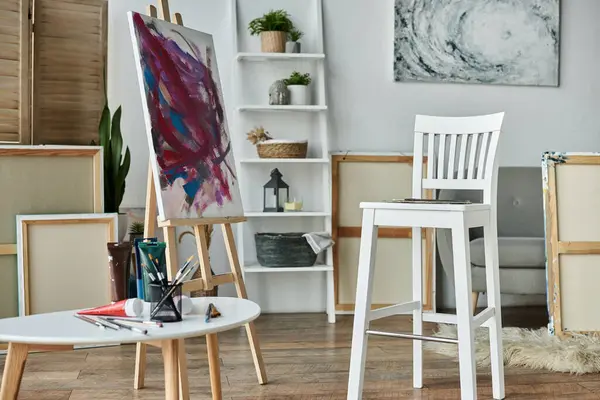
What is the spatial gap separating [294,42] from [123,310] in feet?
8.66

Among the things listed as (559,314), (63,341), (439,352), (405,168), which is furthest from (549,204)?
(63,341)

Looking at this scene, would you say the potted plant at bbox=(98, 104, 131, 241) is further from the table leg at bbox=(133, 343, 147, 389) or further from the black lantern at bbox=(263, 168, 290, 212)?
the table leg at bbox=(133, 343, 147, 389)

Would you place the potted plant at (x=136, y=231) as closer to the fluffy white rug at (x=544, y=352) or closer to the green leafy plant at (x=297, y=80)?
the green leafy plant at (x=297, y=80)

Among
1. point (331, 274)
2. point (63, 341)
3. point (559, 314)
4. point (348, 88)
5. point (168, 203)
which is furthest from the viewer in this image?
point (348, 88)

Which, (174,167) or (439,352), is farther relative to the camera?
(439,352)

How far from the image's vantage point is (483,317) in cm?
256

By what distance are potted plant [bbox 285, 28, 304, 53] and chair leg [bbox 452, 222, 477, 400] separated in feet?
6.81

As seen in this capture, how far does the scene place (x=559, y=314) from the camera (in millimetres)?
3297

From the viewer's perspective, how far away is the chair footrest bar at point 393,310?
2.56 meters

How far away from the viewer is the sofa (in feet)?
12.4

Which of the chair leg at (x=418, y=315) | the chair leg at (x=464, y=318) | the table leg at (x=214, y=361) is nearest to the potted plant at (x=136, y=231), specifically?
the chair leg at (x=418, y=315)

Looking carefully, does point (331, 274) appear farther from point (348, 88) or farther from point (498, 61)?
point (498, 61)

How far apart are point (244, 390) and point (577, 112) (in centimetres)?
295

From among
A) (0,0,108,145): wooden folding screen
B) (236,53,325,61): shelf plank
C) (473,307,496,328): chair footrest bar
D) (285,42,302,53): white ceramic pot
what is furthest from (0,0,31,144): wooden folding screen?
(473,307,496,328): chair footrest bar
